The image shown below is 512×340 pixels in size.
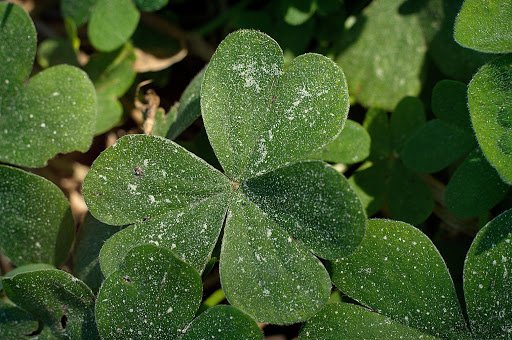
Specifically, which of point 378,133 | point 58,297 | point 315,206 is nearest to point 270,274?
→ point 315,206

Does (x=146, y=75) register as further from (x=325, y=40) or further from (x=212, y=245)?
(x=212, y=245)

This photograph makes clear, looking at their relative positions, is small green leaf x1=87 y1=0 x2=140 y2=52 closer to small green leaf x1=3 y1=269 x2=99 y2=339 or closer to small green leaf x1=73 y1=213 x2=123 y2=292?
small green leaf x1=73 y1=213 x2=123 y2=292

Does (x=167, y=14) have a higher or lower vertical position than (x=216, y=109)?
lower

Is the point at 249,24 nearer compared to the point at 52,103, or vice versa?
the point at 52,103

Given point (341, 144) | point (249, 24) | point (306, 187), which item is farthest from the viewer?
point (249, 24)

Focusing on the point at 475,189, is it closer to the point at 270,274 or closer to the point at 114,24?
the point at 270,274

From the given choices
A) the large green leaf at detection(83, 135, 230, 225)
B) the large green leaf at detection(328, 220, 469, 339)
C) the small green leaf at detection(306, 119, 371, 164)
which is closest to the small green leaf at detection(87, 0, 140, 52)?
the large green leaf at detection(83, 135, 230, 225)

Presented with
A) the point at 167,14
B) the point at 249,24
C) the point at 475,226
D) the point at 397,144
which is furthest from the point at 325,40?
the point at 475,226

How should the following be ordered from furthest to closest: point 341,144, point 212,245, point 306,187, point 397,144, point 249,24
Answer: point 249,24
point 397,144
point 341,144
point 212,245
point 306,187
